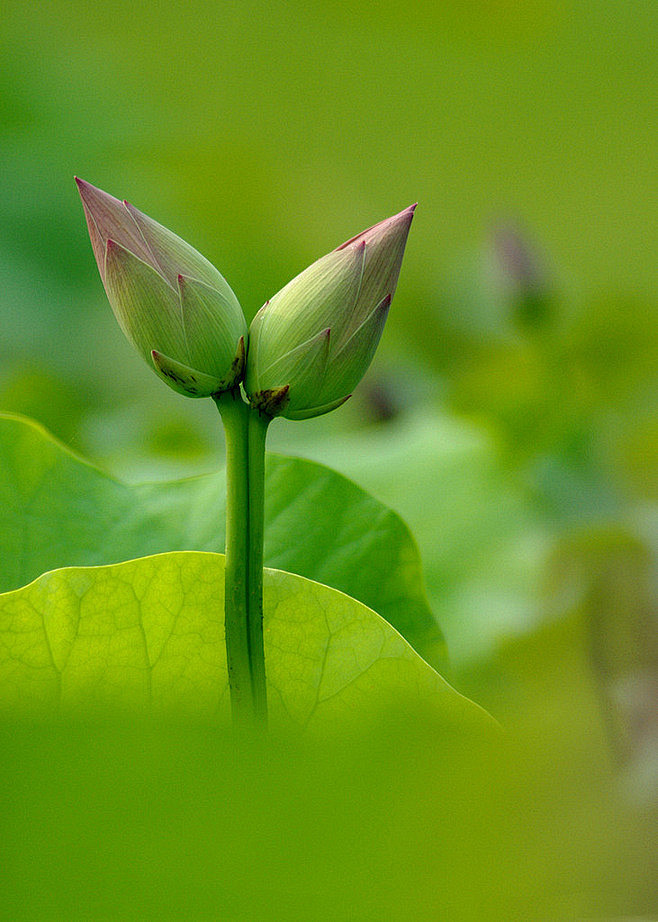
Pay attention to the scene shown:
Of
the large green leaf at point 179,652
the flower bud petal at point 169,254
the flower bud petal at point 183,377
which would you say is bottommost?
the large green leaf at point 179,652

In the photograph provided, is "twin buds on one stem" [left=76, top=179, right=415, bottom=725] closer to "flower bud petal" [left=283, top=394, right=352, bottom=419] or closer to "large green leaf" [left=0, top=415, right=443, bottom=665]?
"flower bud petal" [left=283, top=394, right=352, bottom=419]

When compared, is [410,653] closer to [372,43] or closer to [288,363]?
[288,363]

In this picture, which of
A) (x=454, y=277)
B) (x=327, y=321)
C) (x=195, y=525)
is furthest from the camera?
(x=454, y=277)

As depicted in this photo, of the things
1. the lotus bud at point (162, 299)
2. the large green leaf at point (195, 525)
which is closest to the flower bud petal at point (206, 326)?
the lotus bud at point (162, 299)

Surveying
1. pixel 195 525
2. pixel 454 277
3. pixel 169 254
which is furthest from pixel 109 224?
pixel 454 277

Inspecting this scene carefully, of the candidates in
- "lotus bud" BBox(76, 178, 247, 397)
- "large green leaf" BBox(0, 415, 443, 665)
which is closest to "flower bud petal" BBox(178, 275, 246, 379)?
"lotus bud" BBox(76, 178, 247, 397)

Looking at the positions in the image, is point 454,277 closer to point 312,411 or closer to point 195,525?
point 195,525

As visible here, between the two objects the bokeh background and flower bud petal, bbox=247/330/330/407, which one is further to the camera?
the bokeh background

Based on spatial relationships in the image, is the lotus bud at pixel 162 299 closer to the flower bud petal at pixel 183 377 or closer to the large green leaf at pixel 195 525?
the flower bud petal at pixel 183 377
